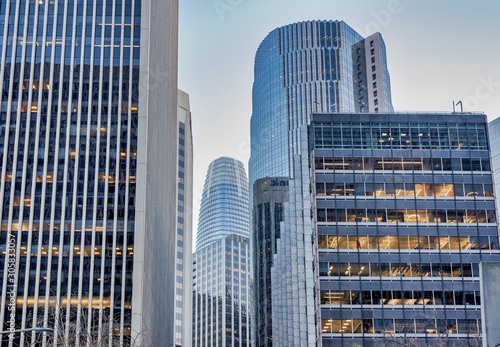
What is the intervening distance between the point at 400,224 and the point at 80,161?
46.5m

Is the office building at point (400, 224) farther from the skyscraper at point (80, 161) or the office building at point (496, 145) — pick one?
the office building at point (496, 145)

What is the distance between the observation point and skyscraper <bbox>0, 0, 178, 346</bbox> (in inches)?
3962

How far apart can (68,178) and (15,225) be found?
32.4 ft

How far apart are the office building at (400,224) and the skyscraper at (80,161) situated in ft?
86.7

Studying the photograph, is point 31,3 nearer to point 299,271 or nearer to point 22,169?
point 22,169

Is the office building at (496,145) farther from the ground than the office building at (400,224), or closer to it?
farther from the ground

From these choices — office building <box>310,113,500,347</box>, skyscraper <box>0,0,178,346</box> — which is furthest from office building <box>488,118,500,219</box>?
skyscraper <box>0,0,178,346</box>

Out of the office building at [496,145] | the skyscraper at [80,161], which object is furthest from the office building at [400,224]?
the office building at [496,145]

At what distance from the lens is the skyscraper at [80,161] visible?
330ft

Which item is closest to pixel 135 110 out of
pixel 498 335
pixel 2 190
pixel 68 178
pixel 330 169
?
pixel 68 178

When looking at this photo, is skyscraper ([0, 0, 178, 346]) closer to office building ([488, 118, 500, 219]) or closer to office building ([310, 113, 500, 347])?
office building ([310, 113, 500, 347])

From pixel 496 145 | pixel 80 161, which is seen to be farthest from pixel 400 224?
pixel 80 161

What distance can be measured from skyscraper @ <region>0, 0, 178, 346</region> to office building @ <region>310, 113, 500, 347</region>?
86.7ft

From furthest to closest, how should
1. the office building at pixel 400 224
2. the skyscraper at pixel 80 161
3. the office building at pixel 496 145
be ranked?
the office building at pixel 496 145
the skyscraper at pixel 80 161
the office building at pixel 400 224
